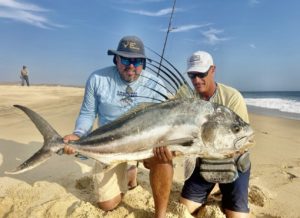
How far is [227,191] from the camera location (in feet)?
13.3

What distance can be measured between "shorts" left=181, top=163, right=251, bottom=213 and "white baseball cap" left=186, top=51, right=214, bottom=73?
1084 mm

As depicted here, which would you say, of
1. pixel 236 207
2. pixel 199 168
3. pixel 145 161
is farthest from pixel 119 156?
pixel 236 207

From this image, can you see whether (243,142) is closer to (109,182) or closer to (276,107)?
(109,182)

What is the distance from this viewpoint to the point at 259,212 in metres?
4.22

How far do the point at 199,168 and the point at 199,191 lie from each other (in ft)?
0.90

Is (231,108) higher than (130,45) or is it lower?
lower

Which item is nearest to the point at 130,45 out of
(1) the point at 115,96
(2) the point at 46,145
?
(1) the point at 115,96

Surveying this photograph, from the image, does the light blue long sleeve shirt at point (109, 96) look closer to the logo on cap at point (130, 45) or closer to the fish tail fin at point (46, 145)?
the logo on cap at point (130, 45)

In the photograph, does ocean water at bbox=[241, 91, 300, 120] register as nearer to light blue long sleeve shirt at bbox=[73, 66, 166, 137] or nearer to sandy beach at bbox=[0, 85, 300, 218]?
sandy beach at bbox=[0, 85, 300, 218]

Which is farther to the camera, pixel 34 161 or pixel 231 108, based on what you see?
pixel 231 108

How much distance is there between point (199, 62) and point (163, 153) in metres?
1.05

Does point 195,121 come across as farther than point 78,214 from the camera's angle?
No

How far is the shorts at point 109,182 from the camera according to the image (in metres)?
4.12

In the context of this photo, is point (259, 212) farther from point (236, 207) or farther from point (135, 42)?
point (135, 42)
